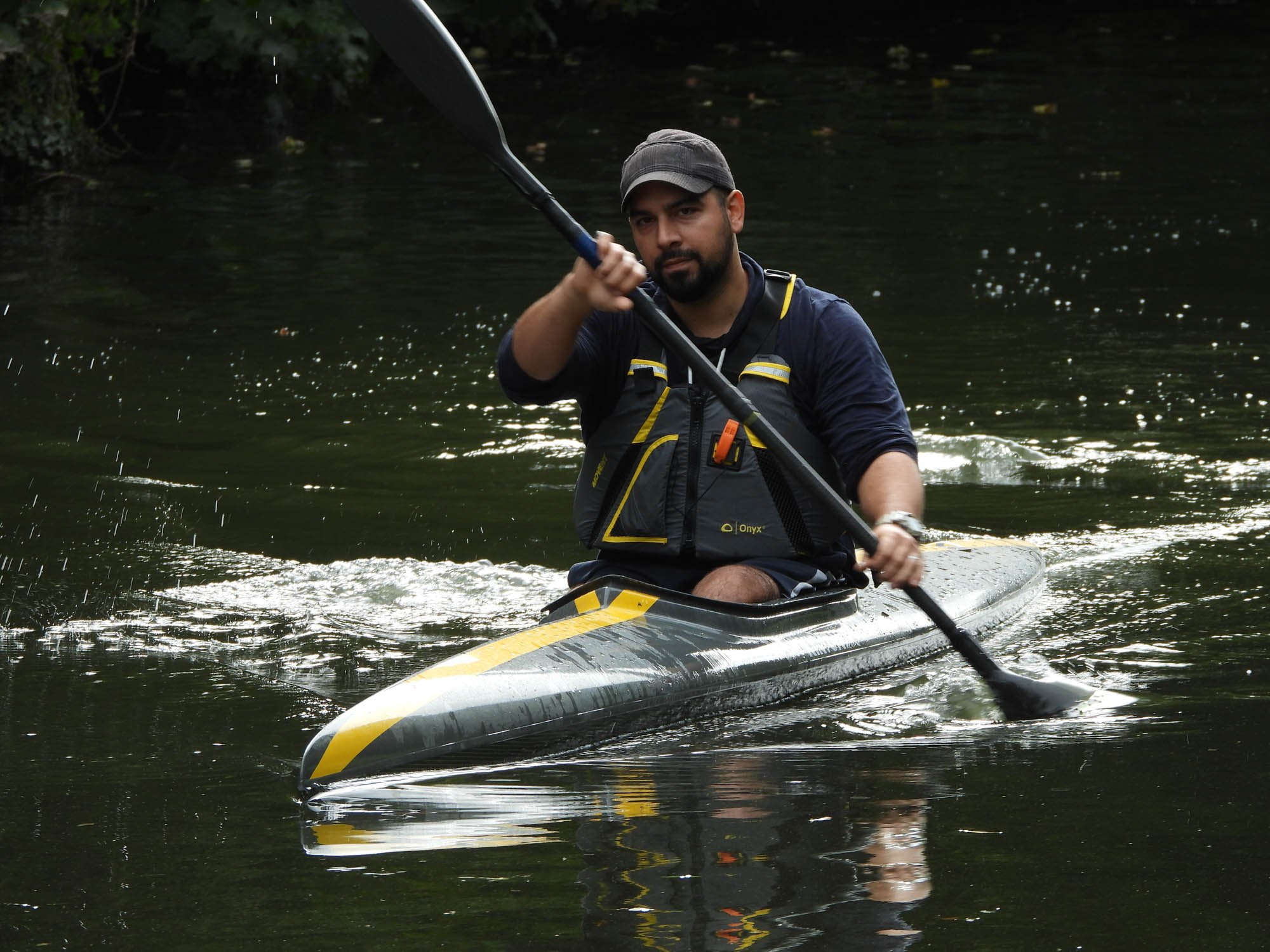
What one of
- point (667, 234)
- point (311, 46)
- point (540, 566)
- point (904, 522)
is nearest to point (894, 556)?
point (904, 522)

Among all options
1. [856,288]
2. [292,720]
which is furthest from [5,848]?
[856,288]

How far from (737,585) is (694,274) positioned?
71 cm

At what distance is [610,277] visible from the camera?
3.77m

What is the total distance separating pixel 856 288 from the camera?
30.9ft

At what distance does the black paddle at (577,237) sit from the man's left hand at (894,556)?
11cm

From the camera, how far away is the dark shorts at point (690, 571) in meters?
4.27

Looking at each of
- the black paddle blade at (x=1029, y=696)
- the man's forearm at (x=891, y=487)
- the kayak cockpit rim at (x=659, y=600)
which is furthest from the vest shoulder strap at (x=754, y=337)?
the black paddle blade at (x=1029, y=696)

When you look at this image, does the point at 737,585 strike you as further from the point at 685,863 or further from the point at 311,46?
the point at 311,46

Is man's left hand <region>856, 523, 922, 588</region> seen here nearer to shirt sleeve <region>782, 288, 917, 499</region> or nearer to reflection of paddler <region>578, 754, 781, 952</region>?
shirt sleeve <region>782, 288, 917, 499</region>

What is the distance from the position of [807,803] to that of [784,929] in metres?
0.67

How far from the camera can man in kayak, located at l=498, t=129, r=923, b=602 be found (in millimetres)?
4148

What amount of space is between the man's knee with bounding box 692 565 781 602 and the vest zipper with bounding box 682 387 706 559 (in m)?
0.13

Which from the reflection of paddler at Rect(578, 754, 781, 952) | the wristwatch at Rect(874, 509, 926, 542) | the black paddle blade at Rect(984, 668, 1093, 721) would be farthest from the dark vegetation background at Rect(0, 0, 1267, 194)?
the reflection of paddler at Rect(578, 754, 781, 952)

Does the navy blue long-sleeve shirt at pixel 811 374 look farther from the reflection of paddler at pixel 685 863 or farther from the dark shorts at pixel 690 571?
the reflection of paddler at pixel 685 863
